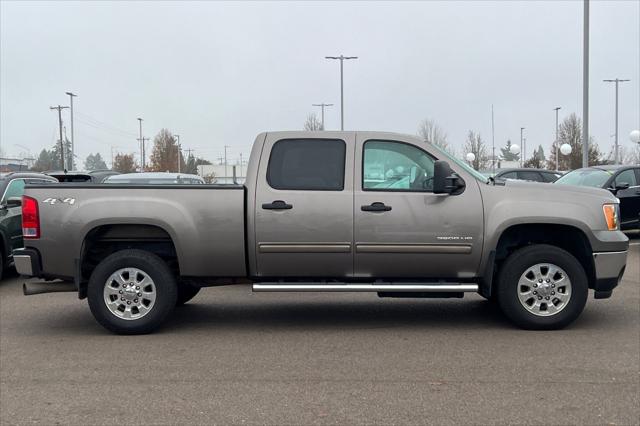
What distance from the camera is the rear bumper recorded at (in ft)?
20.8

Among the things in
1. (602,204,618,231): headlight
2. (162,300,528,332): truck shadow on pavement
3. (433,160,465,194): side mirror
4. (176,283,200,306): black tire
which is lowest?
(162,300,528,332): truck shadow on pavement

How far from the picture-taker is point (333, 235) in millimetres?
6340

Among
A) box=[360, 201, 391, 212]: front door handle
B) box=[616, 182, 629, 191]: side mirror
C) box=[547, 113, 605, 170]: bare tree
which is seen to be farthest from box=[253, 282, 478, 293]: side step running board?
box=[547, 113, 605, 170]: bare tree

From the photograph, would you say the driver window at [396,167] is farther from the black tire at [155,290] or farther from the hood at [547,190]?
the black tire at [155,290]

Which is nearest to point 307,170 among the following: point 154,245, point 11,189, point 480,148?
point 154,245

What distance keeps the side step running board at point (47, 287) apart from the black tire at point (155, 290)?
0.35 metres

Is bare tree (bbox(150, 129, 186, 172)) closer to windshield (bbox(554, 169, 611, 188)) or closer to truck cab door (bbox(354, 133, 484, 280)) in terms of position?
windshield (bbox(554, 169, 611, 188))

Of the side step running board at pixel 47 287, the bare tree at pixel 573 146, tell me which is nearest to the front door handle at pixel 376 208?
the side step running board at pixel 47 287

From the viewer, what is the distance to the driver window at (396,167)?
650 centimetres

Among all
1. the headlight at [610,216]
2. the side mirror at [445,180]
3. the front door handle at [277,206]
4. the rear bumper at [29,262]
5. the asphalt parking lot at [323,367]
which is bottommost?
the asphalt parking lot at [323,367]

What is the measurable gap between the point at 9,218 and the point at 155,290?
4735 mm

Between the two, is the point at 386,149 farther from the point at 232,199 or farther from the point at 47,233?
the point at 47,233

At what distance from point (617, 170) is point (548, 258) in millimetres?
7991

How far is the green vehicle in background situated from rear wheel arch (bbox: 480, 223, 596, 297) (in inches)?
273
